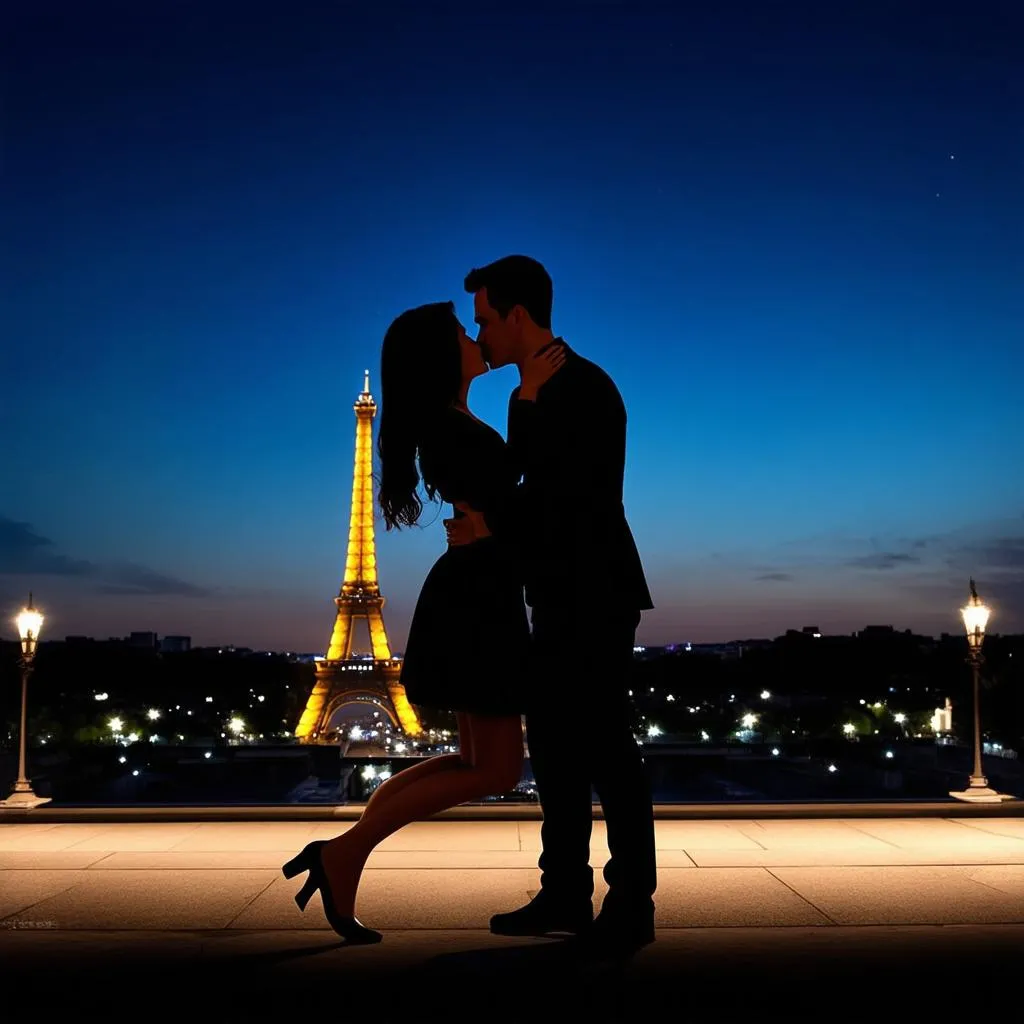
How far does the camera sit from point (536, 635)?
4.39m

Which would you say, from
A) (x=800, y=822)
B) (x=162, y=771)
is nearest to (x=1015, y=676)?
(x=162, y=771)

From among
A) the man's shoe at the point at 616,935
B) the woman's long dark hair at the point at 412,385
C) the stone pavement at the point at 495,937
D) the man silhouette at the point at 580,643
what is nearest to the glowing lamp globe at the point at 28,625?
the stone pavement at the point at 495,937

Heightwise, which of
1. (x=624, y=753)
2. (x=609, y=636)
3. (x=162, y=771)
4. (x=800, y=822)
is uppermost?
(x=609, y=636)

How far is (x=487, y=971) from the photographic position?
12.5 ft

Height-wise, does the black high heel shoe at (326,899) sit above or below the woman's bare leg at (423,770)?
below

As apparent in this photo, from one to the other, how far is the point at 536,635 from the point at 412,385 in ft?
3.53

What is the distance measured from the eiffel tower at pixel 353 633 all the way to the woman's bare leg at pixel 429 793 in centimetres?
6696

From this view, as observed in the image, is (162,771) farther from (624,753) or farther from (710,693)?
(710,693)

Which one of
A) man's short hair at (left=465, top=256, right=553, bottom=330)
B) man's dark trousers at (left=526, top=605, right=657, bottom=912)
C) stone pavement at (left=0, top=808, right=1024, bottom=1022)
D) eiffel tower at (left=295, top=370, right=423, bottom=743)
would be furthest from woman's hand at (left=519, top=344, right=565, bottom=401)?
eiffel tower at (left=295, top=370, right=423, bottom=743)

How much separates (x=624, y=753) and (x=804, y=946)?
2.91ft

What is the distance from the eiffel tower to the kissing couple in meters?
66.9

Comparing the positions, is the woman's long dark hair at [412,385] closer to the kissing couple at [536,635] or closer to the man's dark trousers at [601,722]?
the kissing couple at [536,635]

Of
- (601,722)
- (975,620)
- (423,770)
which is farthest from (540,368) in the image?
(975,620)

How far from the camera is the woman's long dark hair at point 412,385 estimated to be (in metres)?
4.65
